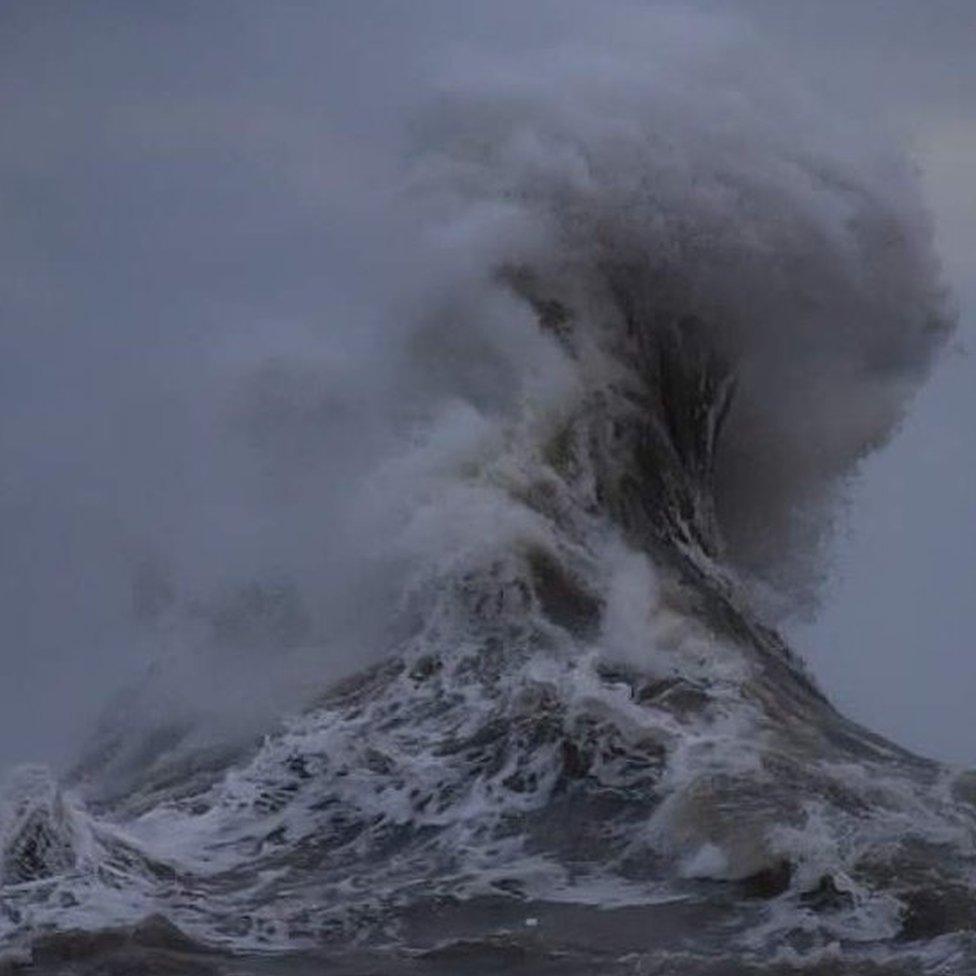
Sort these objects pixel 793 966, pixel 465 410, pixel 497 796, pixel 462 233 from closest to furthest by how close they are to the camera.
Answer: pixel 793 966, pixel 497 796, pixel 465 410, pixel 462 233

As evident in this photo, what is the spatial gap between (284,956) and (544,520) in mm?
6696

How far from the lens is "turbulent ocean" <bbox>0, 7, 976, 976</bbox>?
9.65 m

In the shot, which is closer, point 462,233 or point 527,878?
point 527,878

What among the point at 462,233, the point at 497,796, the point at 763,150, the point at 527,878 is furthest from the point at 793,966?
the point at 763,150

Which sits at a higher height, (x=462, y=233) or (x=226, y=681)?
(x=462, y=233)

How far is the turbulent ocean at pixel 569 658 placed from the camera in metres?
9.65

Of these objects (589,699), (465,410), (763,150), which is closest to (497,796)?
(589,699)

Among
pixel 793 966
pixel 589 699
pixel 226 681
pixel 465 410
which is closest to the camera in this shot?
pixel 793 966

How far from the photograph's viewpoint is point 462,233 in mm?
18016

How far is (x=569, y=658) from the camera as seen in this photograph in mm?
13656

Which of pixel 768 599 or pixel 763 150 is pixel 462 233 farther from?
pixel 768 599

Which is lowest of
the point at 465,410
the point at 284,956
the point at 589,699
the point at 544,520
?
the point at 284,956

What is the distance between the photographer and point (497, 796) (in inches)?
464

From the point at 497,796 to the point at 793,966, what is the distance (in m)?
3.26
